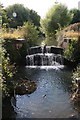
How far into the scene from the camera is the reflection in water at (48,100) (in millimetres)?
5273

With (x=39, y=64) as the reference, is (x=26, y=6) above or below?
above

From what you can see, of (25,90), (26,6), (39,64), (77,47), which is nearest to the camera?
(25,90)

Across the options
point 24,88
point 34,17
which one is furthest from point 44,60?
point 34,17

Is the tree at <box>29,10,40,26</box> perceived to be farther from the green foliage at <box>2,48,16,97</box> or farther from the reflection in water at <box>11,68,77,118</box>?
the green foliage at <box>2,48,16,97</box>

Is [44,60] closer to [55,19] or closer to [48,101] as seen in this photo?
[48,101]

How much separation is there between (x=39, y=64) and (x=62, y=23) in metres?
14.1

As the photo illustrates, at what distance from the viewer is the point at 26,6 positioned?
37.0 m

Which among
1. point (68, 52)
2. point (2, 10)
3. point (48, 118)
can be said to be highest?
point (2, 10)

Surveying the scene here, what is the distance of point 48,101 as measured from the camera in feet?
20.2

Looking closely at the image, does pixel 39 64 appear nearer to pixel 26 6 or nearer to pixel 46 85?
pixel 46 85

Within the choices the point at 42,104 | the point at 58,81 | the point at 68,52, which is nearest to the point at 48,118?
the point at 42,104

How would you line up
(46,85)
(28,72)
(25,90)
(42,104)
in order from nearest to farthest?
1. (42,104)
2. (25,90)
3. (46,85)
4. (28,72)

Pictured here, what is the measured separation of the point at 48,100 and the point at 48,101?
0.09m

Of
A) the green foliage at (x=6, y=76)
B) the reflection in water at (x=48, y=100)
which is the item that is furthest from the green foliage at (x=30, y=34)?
the green foliage at (x=6, y=76)
